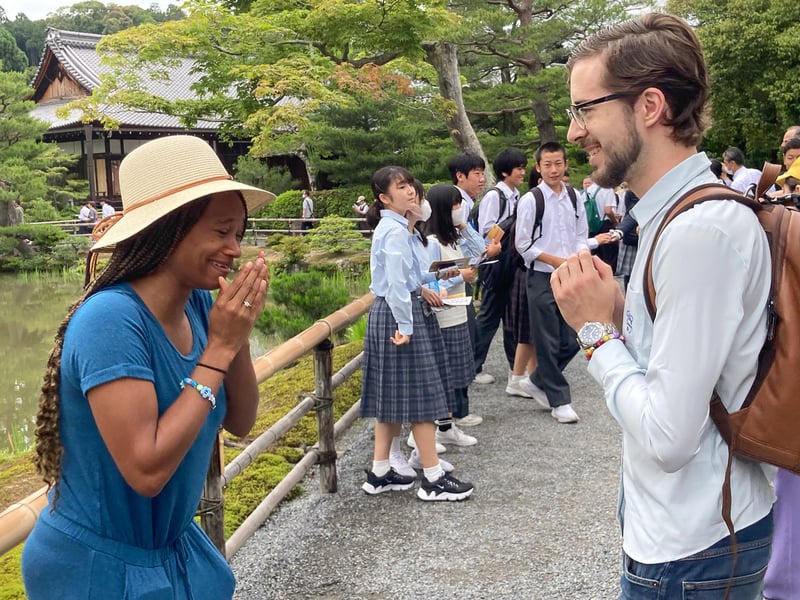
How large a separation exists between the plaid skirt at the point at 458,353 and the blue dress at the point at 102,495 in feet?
9.26

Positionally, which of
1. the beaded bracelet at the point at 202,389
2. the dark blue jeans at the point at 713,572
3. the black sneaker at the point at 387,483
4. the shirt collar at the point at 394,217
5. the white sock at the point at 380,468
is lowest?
the black sneaker at the point at 387,483

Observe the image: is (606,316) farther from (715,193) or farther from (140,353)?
(140,353)

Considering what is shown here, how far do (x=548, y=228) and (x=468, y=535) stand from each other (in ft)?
6.92

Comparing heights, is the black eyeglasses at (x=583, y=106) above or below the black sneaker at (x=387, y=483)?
above

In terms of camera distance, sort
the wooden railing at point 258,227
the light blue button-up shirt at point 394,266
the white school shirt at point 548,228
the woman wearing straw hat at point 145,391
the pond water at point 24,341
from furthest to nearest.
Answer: the wooden railing at point 258,227, the pond water at point 24,341, the white school shirt at point 548,228, the light blue button-up shirt at point 394,266, the woman wearing straw hat at point 145,391

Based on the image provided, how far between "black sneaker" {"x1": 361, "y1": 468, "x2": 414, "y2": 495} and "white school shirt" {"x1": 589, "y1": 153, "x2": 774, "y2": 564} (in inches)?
96.3

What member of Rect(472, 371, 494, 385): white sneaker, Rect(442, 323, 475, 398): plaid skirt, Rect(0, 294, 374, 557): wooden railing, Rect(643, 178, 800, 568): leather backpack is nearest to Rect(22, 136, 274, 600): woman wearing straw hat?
Rect(0, 294, 374, 557): wooden railing

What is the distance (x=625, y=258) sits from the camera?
7004 millimetres

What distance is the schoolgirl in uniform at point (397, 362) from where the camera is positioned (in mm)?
3568

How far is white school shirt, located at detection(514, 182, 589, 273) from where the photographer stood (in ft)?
15.2

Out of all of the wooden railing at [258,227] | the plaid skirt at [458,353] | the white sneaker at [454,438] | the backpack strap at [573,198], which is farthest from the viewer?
the wooden railing at [258,227]

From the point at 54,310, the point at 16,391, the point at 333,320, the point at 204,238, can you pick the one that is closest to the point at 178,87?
the point at 54,310

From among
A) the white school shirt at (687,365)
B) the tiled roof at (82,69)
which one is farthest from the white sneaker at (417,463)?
the tiled roof at (82,69)

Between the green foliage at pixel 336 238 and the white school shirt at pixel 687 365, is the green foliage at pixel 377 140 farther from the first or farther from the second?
the white school shirt at pixel 687 365
